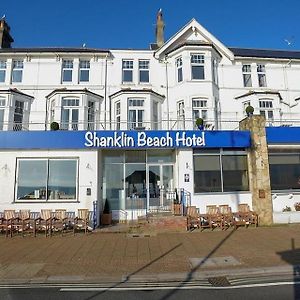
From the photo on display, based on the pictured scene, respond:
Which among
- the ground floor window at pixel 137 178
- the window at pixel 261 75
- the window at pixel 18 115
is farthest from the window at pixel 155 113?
the window at pixel 18 115

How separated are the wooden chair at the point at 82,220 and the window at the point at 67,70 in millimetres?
10165

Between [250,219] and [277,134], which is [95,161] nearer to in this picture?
[250,219]

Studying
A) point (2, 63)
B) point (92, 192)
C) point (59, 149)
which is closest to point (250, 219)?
point (92, 192)

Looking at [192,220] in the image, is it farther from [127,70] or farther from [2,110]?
[2,110]

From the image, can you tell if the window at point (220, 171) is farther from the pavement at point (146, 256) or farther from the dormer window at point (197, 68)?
the dormer window at point (197, 68)

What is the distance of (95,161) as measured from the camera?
47.2 feet

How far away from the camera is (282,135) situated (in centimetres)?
1539

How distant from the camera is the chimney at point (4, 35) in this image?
22547 mm

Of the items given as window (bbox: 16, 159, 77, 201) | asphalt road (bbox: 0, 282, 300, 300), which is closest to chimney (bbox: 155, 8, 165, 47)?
window (bbox: 16, 159, 77, 201)

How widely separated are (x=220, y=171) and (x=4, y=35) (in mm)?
19356

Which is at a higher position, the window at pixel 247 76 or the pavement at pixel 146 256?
the window at pixel 247 76

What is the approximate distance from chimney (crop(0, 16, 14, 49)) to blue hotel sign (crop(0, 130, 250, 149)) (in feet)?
39.9

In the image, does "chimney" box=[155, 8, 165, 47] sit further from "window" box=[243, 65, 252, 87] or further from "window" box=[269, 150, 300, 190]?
"window" box=[269, 150, 300, 190]

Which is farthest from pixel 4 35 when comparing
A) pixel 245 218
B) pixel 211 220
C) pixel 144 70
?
pixel 245 218
